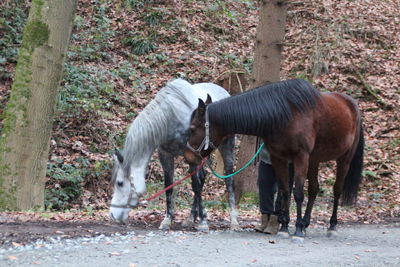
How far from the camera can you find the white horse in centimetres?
715

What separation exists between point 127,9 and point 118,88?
16.0 feet

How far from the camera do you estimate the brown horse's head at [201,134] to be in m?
6.85

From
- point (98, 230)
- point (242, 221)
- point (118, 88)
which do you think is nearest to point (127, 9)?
point (118, 88)

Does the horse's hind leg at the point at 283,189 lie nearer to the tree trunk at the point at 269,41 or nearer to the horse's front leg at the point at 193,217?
the horse's front leg at the point at 193,217

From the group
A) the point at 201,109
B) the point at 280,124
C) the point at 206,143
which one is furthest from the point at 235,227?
the point at 201,109

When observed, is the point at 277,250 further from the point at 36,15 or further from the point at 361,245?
the point at 36,15

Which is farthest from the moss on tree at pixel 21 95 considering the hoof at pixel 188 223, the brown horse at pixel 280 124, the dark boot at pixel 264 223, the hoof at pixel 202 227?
the dark boot at pixel 264 223

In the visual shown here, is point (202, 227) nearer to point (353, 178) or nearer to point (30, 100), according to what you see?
point (353, 178)

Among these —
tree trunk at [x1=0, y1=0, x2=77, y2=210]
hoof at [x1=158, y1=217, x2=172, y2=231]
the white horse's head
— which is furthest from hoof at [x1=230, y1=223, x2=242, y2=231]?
tree trunk at [x1=0, y1=0, x2=77, y2=210]

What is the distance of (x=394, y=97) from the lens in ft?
53.1

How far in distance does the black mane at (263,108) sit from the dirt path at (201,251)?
142 cm

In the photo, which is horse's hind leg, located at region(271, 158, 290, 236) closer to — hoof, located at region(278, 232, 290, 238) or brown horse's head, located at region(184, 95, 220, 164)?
hoof, located at region(278, 232, 290, 238)

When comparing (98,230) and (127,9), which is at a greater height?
(127,9)

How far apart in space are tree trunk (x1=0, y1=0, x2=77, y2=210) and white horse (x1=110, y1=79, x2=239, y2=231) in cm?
202
